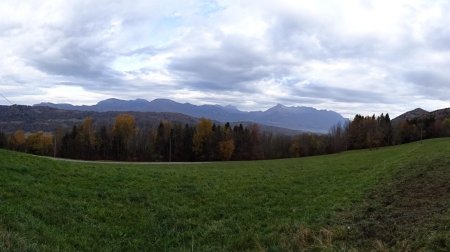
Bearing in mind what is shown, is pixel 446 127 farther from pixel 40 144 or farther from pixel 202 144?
pixel 40 144

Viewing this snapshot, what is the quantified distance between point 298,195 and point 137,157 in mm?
90176

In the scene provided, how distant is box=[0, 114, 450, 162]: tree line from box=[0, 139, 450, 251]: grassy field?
8284 centimetres

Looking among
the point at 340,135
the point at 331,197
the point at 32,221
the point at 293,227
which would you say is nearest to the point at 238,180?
the point at 331,197

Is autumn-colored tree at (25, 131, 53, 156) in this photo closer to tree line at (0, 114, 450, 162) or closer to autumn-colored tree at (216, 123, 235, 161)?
tree line at (0, 114, 450, 162)

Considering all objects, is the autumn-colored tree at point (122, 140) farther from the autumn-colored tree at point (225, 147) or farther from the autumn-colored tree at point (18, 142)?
the autumn-colored tree at point (225, 147)

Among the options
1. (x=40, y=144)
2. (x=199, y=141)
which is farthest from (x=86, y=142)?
(x=199, y=141)

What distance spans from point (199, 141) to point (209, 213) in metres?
89.8

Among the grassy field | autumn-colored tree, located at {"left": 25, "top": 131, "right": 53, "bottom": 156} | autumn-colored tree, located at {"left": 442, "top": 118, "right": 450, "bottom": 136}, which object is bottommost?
autumn-colored tree, located at {"left": 25, "top": 131, "right": 53, "bottom": 156}

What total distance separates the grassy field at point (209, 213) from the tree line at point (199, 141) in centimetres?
8284

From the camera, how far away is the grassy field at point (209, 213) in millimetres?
9180

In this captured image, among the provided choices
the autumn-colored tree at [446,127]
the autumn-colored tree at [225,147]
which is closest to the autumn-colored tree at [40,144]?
the autumn-colored tree at [225,147]

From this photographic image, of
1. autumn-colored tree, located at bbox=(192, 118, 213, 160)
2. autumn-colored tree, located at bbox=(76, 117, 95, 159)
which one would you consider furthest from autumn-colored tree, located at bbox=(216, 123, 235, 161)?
autumn-colored tree, located at bbox=(76, 117, 95, 159)

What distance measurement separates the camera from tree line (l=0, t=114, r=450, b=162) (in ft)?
338

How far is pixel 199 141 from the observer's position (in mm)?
103000
